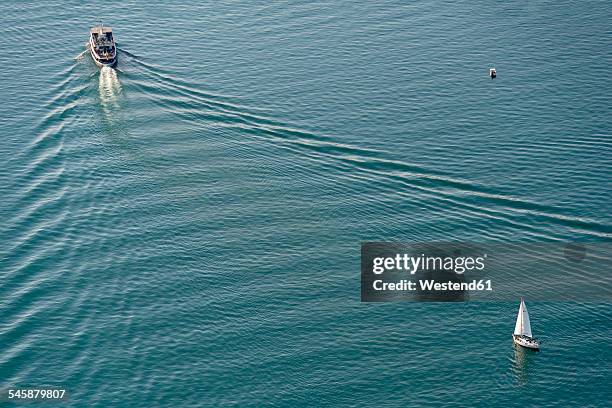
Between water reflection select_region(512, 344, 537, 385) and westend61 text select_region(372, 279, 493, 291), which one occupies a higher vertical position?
westend61 text select_region(372, 279, 493, 291)

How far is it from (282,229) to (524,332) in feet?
150

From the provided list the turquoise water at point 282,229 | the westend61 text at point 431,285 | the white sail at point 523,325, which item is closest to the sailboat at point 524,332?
the white sail at point 523,325

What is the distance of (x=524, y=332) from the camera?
134 m

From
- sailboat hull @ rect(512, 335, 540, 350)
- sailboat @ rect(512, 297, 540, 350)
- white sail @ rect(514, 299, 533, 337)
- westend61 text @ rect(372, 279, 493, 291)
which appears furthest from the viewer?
westend61 text @ rect(372, 279, 493, 291)

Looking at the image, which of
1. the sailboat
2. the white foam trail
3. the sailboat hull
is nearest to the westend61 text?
the sailboat

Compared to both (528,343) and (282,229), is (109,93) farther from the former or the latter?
(528,343)

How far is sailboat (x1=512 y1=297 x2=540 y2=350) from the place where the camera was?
133 meters

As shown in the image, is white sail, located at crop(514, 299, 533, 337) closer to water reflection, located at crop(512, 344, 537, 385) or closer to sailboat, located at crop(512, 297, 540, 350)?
sailboat, located at crop(512, 297, 540, 350)

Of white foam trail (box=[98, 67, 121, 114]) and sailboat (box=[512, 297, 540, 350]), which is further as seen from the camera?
white foam trail (box=[98, 67, 121, 114])

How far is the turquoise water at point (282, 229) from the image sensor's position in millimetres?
131750

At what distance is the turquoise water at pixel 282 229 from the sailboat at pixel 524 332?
6.74 ft

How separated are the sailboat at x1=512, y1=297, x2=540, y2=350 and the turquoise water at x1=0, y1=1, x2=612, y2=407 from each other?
2.05 m

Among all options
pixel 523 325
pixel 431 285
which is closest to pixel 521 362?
pixel 523 325

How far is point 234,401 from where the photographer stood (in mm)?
128500
